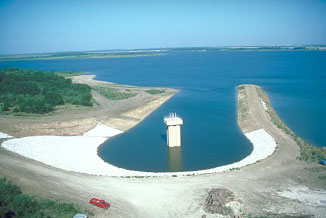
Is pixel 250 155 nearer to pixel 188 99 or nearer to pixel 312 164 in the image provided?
pixel 312 164

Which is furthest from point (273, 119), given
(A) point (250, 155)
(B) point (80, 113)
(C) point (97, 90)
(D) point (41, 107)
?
(C) point (97, 90)

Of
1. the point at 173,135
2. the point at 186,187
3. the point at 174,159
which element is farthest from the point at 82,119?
the point at 186,187

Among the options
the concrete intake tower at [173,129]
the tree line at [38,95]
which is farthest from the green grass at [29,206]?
the tree line at [38,95]

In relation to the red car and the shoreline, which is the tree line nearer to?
the shoreline

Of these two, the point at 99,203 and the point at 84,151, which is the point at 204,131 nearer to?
the point at 84,151

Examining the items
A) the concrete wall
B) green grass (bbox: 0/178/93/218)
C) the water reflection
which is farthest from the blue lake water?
green grass (bbox: 0/178/93/218)

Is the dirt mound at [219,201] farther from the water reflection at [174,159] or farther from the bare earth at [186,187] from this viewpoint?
the water reflection at [174,159]
